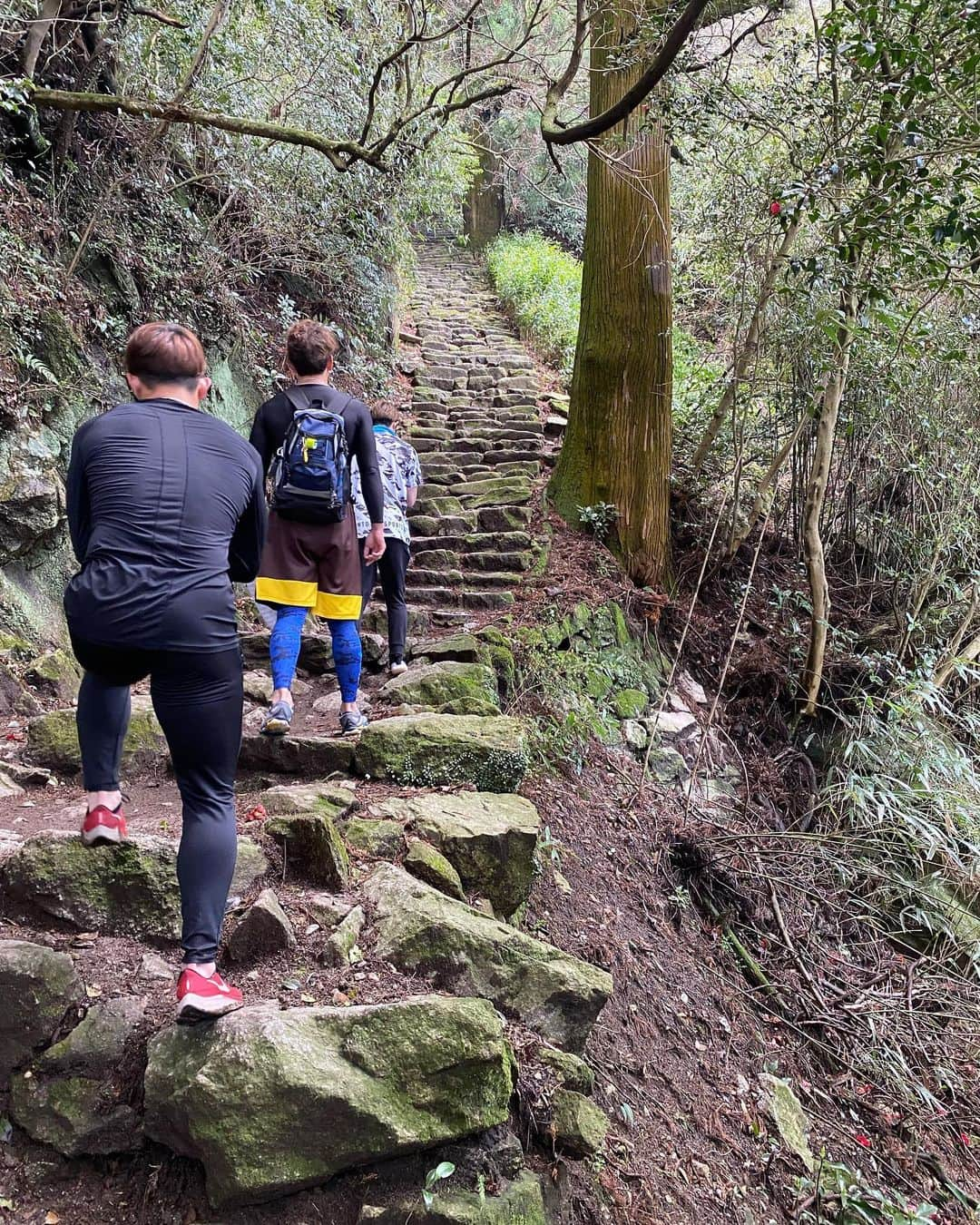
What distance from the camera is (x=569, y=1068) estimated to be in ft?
9.51

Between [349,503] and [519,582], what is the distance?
2938mm

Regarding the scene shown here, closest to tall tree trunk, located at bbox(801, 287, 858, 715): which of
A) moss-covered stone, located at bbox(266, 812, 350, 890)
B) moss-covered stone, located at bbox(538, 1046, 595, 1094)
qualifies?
moss-covered stone, located at bbox(538, 1046, 595, 1094)

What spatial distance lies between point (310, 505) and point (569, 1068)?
2606 millimetres

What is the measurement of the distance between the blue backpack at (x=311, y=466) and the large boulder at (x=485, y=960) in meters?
1.77

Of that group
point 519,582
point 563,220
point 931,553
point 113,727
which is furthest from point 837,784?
point 563,220

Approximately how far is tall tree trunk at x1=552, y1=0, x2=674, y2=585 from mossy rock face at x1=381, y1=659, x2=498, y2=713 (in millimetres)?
2652

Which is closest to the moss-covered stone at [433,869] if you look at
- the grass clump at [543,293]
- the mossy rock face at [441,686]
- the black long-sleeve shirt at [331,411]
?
the mossy rock face at [441,686]

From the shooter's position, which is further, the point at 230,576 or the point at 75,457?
the point at 230,576

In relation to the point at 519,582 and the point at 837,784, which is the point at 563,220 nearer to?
the point at 519,582

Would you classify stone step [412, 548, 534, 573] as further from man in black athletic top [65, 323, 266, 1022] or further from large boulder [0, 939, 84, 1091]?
large boulder [0, 939, 84, 1091]

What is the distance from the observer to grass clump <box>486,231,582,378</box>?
13100 mm

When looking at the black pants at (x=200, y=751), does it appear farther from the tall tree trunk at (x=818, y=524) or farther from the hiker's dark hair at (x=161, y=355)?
the tall tree trunk at (x=818, y=524)

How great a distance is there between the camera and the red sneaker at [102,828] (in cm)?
271

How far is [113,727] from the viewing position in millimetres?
2619
